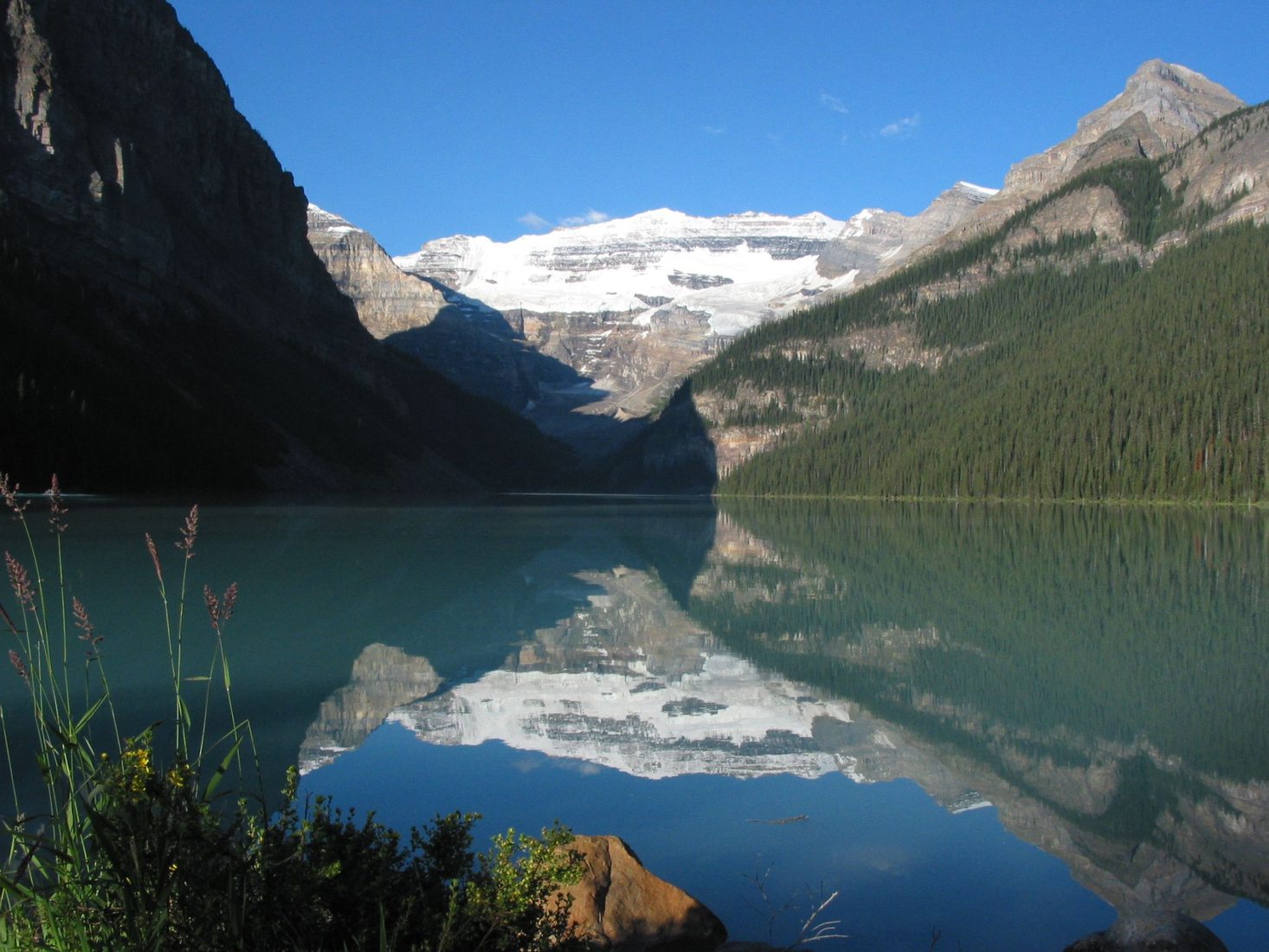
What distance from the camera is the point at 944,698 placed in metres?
14.4

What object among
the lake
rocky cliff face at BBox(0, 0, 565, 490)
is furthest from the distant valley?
the lake

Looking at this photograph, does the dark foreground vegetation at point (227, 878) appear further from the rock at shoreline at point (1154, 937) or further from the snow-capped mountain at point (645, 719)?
the snow-capped mountain at point (645, 719)

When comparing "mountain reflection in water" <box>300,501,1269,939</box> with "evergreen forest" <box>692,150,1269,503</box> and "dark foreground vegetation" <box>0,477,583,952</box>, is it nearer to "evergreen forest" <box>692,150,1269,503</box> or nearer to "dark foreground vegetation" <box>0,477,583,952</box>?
"dark foreground vegetation" <box>0,477,583,952</box>

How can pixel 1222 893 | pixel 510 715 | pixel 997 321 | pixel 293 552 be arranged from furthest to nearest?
1. pixel 997 321
2. pixel 293 552
3. pixel 510 715
4. pixel 1222 893

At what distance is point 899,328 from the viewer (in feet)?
555

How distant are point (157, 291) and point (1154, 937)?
11354 centimetres

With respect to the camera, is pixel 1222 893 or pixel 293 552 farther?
pixel 293 552

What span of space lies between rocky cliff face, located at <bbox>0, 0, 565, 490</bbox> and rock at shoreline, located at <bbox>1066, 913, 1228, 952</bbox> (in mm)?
71103

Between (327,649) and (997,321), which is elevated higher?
(997,321)

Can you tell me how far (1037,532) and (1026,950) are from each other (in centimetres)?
4744

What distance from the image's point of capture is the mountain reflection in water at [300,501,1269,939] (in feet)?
31.3

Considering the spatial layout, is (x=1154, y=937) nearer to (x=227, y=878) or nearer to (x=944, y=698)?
(x=227, y=878)

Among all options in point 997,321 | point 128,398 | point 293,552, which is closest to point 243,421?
point 128,398

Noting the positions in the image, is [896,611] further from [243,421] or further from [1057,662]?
[243,421]
